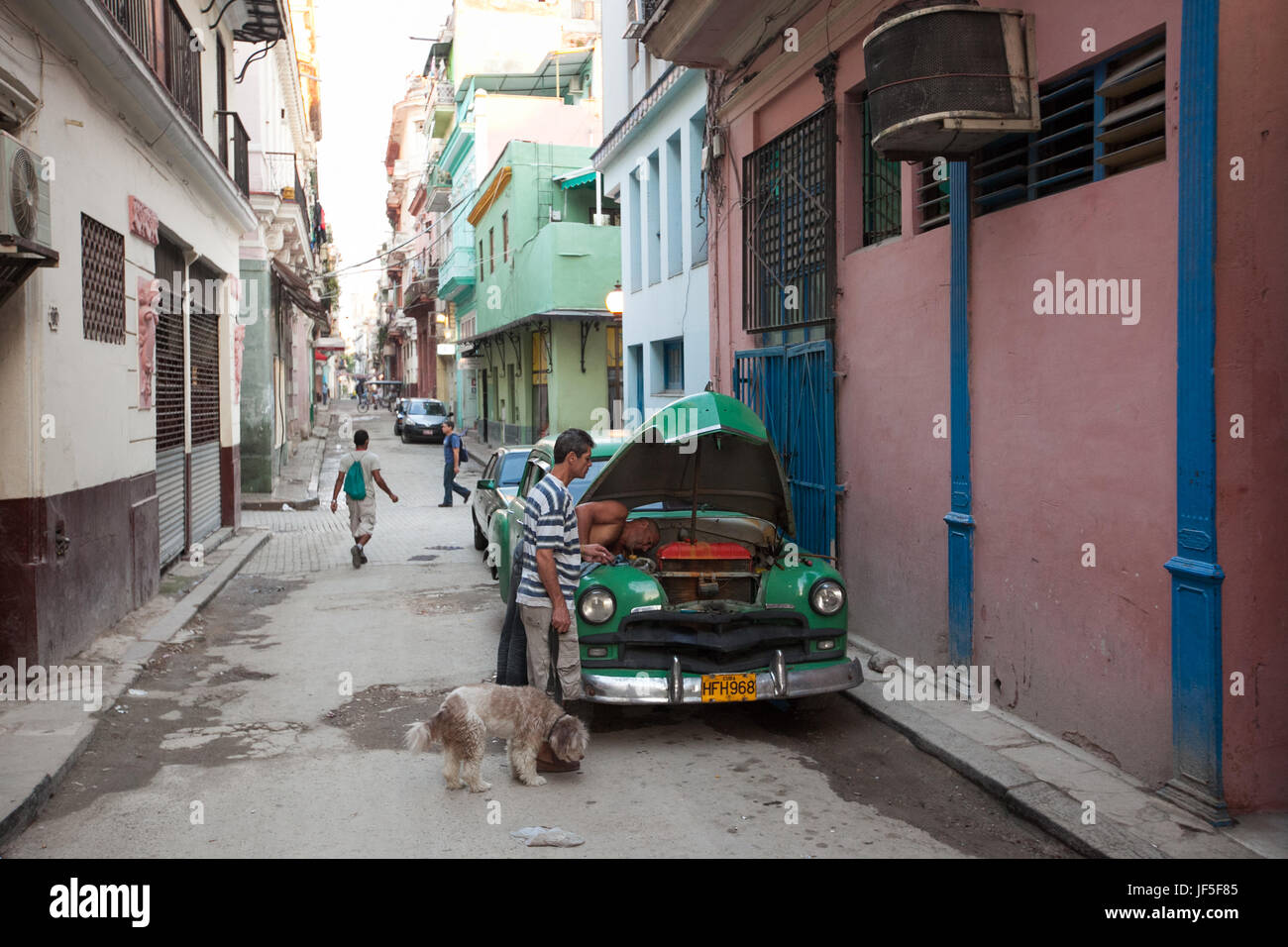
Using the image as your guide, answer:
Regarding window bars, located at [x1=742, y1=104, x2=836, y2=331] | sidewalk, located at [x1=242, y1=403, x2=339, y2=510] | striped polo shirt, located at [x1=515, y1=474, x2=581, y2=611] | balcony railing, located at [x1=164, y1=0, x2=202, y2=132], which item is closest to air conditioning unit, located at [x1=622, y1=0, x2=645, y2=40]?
window bars, located at [x1=742, y1=104, x2=836, y2=331]

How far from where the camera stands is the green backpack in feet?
44.2

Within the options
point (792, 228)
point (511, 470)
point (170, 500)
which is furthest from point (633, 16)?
point (170, 500)

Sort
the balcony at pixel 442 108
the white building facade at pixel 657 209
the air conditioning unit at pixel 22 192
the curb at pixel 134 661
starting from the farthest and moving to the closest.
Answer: the balcony at pixel 442 108 → the white building facade at pixel 657 209 → the air conditioning unit at pixel 22 192 → the curb at pixel 134 661

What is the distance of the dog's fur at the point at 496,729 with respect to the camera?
17.4ft

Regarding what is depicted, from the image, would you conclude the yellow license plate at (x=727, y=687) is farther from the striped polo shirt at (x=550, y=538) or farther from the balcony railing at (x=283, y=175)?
the balcony railing at (x=283, y=175)

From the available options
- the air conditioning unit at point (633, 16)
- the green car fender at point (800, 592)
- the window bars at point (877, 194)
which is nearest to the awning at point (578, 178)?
the air conditioning unit at point (633, 16)

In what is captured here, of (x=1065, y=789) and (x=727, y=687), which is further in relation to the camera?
(x=727, y=687)

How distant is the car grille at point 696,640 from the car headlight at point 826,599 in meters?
0.17

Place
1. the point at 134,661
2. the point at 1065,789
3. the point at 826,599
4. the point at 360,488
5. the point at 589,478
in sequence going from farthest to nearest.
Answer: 1. the point at 360,488
2. the point at 589,478
3. the point at 134,661
4. the point at 826,599
5. the point at 1065,789

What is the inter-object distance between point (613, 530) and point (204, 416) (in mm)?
10234

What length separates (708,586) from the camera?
21.8ft

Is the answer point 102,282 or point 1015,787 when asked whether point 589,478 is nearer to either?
point 102,282

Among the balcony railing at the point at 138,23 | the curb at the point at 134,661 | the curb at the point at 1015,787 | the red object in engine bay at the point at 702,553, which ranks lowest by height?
the curb at the point at 1015,787

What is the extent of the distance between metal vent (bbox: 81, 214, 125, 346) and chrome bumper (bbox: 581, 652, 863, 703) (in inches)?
213
